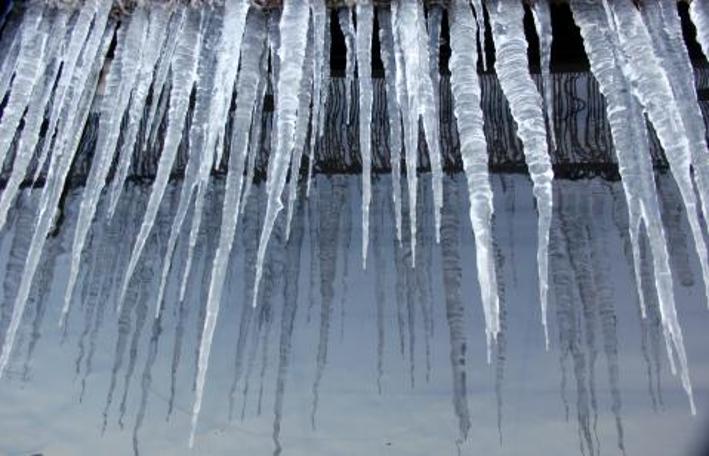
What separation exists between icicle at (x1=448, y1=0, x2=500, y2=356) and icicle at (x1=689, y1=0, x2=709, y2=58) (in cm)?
42

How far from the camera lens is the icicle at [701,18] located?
1708 mm

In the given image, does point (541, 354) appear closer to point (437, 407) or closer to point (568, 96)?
point (437, 407)

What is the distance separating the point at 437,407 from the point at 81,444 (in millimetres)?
3951

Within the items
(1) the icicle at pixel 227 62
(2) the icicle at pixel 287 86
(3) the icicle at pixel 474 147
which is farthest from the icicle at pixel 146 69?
(3) the icicle at pixel 474 147

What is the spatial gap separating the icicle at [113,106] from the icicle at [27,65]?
0.50 feet

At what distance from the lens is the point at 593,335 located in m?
4.11

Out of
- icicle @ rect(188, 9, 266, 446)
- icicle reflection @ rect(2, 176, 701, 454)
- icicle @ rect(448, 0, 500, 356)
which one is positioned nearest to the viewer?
icicle @ rect(448, 0, 500, 356)

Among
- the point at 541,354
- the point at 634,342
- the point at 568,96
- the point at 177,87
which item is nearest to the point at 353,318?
the point at 541,354

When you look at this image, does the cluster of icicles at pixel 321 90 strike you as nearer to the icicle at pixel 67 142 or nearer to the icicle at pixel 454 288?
the icicle at pixel 67 142

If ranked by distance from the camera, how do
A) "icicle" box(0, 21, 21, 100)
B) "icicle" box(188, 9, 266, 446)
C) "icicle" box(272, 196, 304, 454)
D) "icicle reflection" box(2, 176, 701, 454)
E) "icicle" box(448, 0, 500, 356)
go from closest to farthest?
1. "icicle" box(448, 0, 500, 356)
2. "icicle" box(188, 9, 266, 446)
3. "icicle" box(0, 21, 21, 100)
4. "icicle" box(272, 196, 304, 454)
5. "icicle reflection" box(2, 176, 701, 454)

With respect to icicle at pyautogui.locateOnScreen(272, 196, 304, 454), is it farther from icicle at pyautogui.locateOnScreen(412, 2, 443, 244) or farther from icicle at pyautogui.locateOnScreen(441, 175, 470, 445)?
icicle at pyautogui.locateOnScreen(412, 2, 443, 244)

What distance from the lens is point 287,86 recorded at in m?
1.84

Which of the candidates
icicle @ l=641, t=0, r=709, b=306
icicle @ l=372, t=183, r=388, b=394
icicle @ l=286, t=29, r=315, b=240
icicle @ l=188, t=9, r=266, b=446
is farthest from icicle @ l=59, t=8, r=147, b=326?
icicle @ l=372, t=183, r=388, b=394

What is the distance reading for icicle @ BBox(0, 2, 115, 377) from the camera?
191 centimetres
